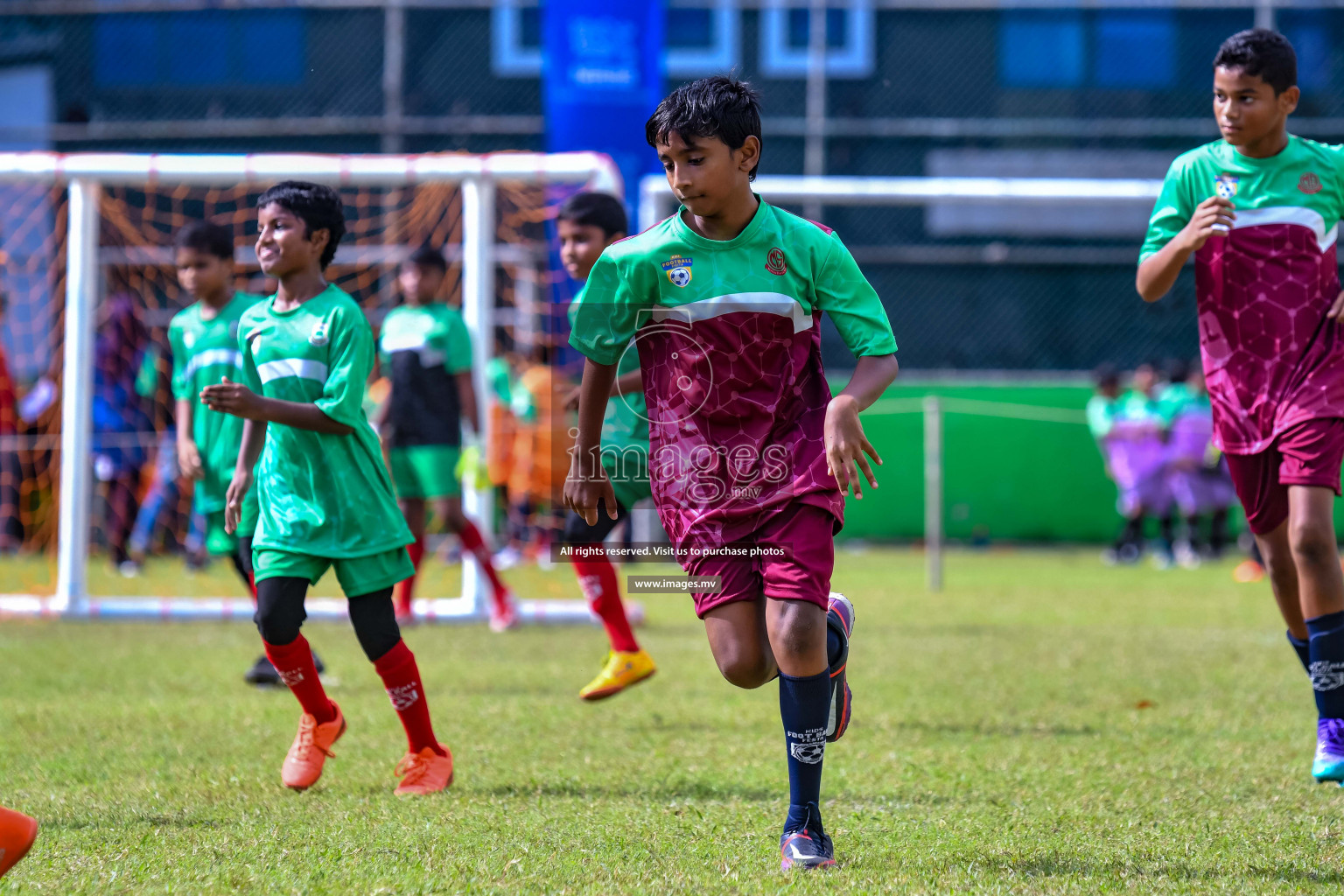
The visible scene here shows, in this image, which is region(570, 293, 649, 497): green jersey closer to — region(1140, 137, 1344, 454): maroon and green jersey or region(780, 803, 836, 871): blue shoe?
region(1140, 137, 1344, 454): maroon and green jersey

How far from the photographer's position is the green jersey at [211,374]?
6.01m

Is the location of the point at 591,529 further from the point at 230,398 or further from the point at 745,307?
the point at 745,307

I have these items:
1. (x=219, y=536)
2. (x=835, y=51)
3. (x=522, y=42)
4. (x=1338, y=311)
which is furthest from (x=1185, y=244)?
(x=522, y=42)

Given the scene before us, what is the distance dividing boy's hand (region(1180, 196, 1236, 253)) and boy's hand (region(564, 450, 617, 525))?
72.5 inches

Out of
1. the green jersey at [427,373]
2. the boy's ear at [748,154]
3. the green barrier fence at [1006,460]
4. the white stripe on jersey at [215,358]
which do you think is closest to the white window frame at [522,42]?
the green barrier fence at [1006,460]

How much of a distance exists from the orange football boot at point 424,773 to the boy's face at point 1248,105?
2921 mm

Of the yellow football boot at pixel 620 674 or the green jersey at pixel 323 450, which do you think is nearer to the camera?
the green jersey at pixel 323 450

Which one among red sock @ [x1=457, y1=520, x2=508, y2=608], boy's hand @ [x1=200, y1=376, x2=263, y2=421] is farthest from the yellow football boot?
red sock @ [x1=457, y1=520, x2=508, y2=608]

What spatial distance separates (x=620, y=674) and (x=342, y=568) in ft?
5.14

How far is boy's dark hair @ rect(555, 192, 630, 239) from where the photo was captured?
5441mm

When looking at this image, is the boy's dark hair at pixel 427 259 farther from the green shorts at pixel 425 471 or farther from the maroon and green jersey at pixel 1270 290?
the maroon and green jersey at pixel 1270 290

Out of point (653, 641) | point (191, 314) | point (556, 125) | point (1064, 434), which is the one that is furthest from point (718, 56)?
point (191, 314)

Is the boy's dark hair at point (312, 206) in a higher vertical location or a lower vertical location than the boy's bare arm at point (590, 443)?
higher

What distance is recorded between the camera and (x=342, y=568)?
13.4ft
